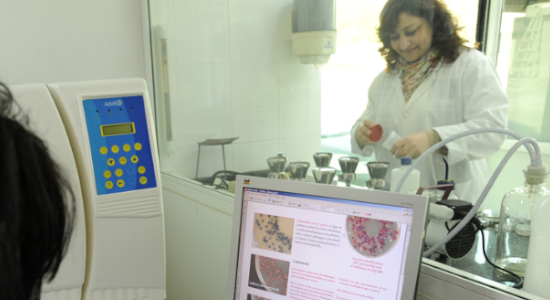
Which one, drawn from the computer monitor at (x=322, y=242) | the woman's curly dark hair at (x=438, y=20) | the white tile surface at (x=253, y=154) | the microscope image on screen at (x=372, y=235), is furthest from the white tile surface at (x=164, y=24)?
the microscope image on screen at (x=372, y=235)

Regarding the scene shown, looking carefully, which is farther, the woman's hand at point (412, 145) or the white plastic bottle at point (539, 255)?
the woman's hand at point (412, 145)

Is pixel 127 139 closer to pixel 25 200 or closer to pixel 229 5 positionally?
pixel 25 200

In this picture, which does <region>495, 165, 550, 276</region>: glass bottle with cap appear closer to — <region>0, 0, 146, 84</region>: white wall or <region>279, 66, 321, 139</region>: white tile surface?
<region>279, 66, 321, 139</region>: white tile surface

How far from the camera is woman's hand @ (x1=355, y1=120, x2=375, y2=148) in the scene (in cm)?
124

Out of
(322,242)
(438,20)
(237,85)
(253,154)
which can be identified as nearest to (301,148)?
(253,154)

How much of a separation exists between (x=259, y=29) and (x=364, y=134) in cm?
59

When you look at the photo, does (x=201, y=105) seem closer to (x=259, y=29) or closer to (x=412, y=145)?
(x=259, y=29)

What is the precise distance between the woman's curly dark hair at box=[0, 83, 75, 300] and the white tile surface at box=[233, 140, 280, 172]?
1.17 meters

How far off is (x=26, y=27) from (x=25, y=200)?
1471 millimetres

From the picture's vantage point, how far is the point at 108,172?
98 cm

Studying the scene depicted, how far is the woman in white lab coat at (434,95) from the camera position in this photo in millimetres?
968

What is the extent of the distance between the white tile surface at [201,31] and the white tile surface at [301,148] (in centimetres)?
43

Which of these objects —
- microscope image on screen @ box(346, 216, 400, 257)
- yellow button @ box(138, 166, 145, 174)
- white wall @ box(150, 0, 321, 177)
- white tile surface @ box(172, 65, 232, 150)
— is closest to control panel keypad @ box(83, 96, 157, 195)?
yellow button @ box(138, 166, 145, 174)

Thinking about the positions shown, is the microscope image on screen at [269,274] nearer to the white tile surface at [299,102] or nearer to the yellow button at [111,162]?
the yellow button at [111,162]
